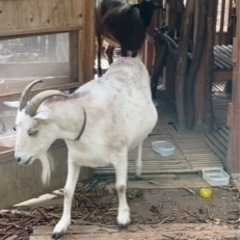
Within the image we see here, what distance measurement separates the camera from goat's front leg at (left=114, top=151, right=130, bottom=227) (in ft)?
15.9

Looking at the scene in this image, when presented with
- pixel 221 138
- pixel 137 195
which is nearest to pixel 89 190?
pixel 137 195

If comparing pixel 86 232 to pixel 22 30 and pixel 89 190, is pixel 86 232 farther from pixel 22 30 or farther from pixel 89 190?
pixel 22 30

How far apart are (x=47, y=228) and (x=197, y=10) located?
118 inches

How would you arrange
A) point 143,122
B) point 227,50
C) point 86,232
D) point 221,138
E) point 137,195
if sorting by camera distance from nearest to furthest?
point 86,232
point 143,122
point 137,195
point 221,138
point 227,50

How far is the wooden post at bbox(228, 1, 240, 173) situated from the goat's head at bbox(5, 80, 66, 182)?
1.76 m

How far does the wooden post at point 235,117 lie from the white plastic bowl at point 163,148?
680 millimetres

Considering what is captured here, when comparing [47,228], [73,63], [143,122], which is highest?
[73,63]

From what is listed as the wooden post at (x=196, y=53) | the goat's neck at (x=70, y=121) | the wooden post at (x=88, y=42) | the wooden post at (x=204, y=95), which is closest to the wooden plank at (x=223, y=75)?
the wooden post at (x=204, y=95)

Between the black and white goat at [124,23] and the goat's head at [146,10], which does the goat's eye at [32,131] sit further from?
the goat's head at [146,10]

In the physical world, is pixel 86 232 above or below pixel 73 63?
below

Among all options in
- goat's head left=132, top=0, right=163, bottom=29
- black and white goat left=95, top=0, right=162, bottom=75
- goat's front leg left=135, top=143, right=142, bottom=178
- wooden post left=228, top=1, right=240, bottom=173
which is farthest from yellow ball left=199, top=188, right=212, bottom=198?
goat's head left=132, top=0, right=163, bottom=29

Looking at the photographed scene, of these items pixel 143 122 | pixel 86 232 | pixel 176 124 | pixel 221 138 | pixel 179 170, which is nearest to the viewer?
pixel 86 232

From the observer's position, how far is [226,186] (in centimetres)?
572

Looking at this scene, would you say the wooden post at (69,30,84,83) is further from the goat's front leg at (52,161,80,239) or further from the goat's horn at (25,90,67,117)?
the goat's horn at (25,90,67,117)
